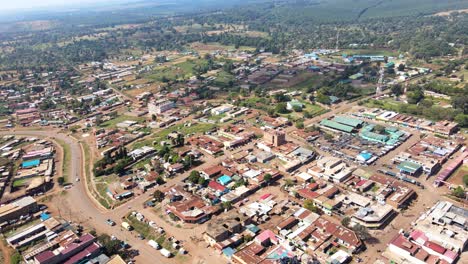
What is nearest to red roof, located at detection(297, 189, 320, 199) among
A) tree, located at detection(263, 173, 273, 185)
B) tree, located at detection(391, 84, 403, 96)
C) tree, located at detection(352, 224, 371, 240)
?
tree, located at detection(263, 173, 273, 185)

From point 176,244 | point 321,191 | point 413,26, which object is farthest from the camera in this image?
point 413,26

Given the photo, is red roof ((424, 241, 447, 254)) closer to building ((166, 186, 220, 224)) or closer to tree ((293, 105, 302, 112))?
building ((166, 186, 220, 224))

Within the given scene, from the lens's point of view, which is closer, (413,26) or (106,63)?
(106,63)

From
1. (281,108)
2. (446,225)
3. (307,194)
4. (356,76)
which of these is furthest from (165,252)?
(356,76)

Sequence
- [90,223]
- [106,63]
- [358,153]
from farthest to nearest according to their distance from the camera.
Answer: [106,63], [358,153], [90,223]

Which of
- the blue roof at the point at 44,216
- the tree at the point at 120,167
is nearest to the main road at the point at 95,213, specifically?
the blue roof at the point at 44,216

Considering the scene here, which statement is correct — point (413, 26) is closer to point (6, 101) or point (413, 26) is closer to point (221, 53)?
point (221, 53)

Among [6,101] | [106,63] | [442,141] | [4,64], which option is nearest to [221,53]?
[106,63]
